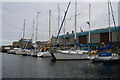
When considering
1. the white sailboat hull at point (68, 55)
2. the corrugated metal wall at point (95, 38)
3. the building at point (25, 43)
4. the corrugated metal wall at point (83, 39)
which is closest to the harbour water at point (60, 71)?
the white sailboat hull at point (68, 55)

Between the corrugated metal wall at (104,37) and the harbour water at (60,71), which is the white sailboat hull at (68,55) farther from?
the corrugated metal wall at (104,37)

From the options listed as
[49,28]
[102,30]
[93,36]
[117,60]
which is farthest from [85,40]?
[117,60]

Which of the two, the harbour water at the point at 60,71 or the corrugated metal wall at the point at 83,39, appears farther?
the corrugated metal wall at the point at 83,39

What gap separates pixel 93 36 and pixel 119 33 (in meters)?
15.1

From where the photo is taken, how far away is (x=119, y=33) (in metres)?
66.1

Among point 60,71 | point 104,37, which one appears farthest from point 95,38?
point 60,71

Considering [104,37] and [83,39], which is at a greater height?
[104,37]

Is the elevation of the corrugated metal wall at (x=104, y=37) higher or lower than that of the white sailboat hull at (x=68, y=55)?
higher

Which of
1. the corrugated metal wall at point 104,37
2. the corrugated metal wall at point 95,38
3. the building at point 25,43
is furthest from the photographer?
the building at point 25,43

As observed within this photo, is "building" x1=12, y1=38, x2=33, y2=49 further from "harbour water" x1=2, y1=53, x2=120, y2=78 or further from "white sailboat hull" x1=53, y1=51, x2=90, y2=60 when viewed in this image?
"harbour water" x1=2, y1=53, x2=120, y2=78

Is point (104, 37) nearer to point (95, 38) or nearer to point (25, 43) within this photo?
point (95, 38)

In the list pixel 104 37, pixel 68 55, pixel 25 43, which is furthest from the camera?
pixel 25 43

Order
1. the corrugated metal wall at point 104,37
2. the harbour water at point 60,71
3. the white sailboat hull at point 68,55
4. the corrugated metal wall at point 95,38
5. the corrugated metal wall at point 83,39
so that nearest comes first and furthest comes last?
the harbour water at point 60,71, the white sailboat hull at point 68,55, the corrugated metal wall at point 104,37, the corrugated metal wall at point 95,38, the corrugated metal wall at point 83,39

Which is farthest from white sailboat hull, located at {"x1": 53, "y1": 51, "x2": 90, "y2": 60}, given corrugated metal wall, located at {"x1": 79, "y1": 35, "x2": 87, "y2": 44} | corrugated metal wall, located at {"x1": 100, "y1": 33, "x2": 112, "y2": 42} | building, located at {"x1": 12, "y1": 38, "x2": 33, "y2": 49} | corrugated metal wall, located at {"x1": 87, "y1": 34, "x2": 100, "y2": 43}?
building, located at {"x1": 12, "y1": 38, "x2": 33, "y2": 49}
